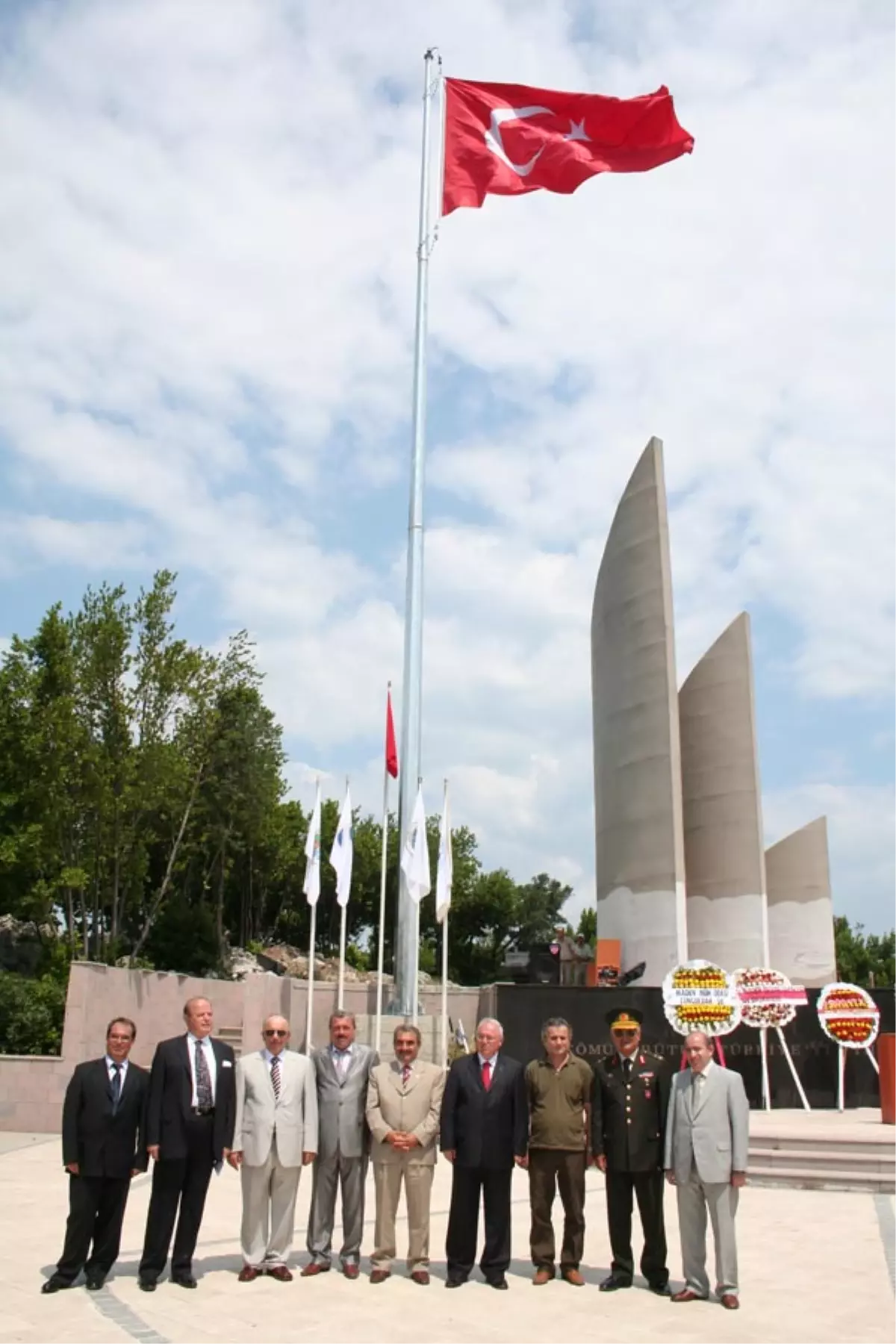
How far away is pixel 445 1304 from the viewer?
5.80 m

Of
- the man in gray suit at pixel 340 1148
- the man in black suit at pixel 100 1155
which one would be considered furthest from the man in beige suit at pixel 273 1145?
the man in black suit at pixel 100 1155

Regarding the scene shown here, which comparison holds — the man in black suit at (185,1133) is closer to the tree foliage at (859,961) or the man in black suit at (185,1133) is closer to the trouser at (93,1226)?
the trouser at (93,1226)

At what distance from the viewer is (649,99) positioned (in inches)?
616

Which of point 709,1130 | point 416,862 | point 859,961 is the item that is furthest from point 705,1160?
point 859,961

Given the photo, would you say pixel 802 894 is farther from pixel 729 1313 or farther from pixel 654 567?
pixel 729 1313

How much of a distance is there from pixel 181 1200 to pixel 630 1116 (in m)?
2.45

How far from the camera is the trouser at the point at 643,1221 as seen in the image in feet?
20.5

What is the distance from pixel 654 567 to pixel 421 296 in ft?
23.0

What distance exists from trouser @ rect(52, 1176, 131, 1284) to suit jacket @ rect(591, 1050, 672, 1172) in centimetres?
256

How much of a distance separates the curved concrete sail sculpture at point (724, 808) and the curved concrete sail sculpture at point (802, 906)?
103 inches

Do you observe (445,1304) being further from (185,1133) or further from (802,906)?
(802,906)

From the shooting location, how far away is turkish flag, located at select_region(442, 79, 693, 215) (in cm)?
1570

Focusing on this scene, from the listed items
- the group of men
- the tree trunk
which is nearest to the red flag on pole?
the tree trunk

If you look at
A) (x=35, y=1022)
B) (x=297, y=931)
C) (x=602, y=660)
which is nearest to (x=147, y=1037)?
(x=35, y=1022)
